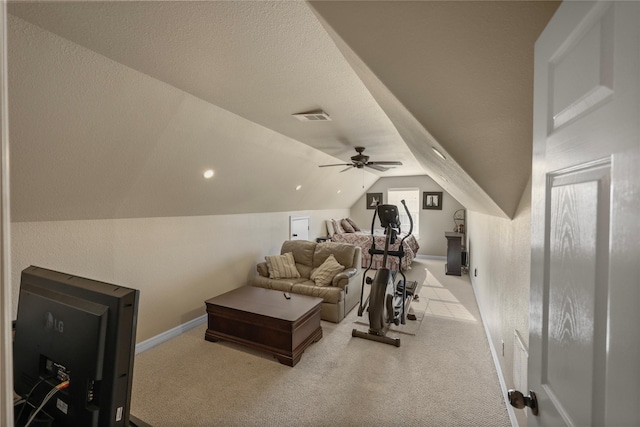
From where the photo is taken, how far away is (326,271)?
4.21 m

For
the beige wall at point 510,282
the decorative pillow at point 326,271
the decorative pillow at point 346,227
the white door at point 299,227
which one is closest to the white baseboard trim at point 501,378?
the beige wall at point 510,282

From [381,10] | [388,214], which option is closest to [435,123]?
[381,10]

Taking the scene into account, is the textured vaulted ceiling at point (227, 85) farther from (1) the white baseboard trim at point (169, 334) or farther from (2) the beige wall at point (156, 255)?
(1) the white baseboard trim at point (169, 334)

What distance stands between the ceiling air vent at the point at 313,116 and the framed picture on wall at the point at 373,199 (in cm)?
618

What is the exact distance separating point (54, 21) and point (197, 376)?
111 inches

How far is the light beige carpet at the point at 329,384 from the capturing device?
6.98ft

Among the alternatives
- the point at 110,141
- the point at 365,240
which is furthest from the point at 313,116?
the point at 365,240

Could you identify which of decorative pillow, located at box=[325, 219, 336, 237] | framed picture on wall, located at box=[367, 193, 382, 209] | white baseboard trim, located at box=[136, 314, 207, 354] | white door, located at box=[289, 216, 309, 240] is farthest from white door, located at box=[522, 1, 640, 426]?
framed picture on wall, located at box=[367, 193, 382, 209]

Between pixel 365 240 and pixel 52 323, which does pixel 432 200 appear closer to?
pixel 365 240

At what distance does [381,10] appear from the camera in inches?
39.6

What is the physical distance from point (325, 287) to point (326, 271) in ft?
0.90

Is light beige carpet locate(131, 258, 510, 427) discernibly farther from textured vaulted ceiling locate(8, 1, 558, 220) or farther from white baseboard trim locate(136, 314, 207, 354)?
textured vaulted ceiling locate(8, 1, 558, 220)

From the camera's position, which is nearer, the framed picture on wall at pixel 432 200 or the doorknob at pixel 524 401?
the doorknob at pixel 524 401

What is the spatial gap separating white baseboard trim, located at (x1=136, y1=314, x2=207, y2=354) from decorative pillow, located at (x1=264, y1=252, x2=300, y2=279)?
45.0 inches
